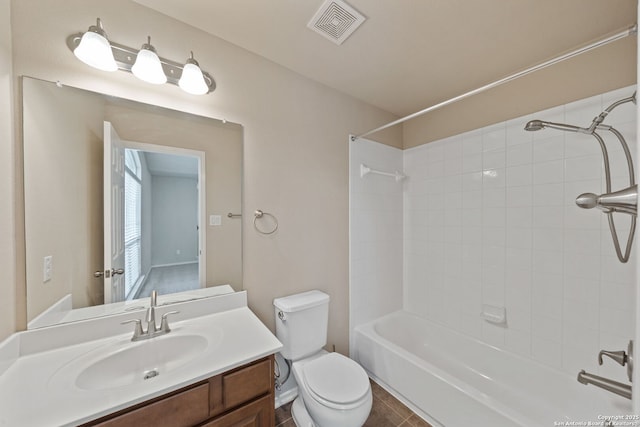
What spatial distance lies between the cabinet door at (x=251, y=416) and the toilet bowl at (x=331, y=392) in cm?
32

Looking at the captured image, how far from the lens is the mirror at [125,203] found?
104 cm

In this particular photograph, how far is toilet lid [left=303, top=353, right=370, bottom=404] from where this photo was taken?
131 cm

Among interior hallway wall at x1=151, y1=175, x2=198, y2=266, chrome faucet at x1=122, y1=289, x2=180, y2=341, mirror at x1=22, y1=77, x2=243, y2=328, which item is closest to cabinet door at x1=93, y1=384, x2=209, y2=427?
chrome faucet at x1=122, y1=289, x2=180, y2=341

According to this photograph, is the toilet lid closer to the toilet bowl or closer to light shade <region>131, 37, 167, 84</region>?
the toilet bowl

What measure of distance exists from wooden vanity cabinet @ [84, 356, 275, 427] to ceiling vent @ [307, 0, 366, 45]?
1.70m

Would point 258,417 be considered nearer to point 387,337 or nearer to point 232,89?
point 387,337

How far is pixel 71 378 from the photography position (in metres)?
0.88

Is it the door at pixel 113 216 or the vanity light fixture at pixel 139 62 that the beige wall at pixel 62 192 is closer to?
the door at pixel 113 216

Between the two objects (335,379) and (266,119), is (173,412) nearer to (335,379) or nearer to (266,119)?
(335,379)

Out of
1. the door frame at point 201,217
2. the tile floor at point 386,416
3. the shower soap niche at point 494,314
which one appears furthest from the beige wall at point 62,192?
the shower soap niche at point 494,314

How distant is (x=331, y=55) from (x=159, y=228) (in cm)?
148

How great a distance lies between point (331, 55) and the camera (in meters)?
1.61

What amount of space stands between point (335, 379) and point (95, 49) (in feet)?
6.65

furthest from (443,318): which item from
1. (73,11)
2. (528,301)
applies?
(73,11)
